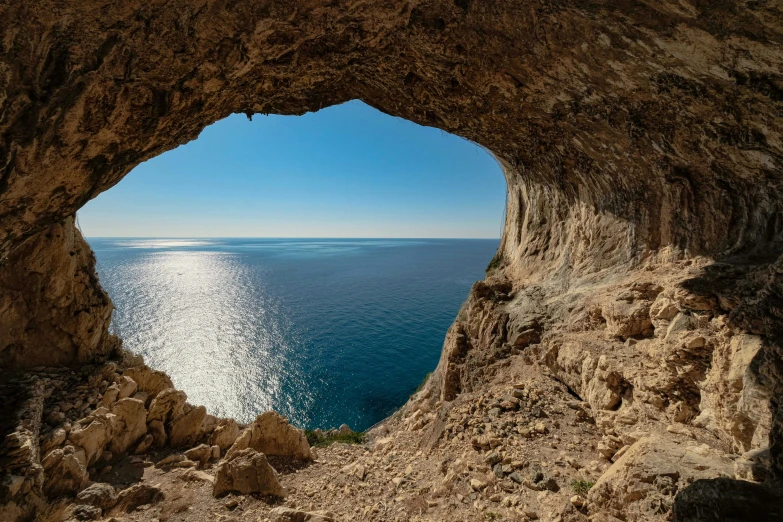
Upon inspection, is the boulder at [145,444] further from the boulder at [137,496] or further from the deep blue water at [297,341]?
the deep blue water at [297,341]

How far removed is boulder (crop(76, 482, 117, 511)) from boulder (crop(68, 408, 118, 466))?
243 centimetres

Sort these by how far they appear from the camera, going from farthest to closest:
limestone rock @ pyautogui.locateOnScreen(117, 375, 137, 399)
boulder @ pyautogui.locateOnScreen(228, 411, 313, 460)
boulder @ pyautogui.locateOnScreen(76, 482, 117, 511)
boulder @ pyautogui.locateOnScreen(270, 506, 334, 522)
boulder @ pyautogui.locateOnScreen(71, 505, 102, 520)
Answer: limestone rock @ pyautogui.locateOnScreen(117, 375, 137, 399) < boulder @ pyautogui.locateOnScreen(228, 411, 313, 460) < boulder @ pyautogui.locateOnScreen(76, 482, 117, 511) < boulder @ pyautogui.locateOnScreen(71, 505, 102, 520) < boulder @ pyautogui.locateOnScreen(270, 506, 334, 522)

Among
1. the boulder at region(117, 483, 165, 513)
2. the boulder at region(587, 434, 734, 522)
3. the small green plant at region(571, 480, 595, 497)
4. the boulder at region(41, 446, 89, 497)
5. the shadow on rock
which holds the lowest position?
the boulder at region(117, 483, 165, 513)

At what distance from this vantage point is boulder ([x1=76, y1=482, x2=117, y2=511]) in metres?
10.8

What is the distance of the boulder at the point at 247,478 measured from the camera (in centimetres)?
1171

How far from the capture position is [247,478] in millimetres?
11781

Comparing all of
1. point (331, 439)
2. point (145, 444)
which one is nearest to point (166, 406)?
point (145, 444)

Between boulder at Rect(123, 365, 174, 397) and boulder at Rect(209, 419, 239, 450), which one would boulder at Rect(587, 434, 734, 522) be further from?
boulder at Rect(123, 365, 174, 397)

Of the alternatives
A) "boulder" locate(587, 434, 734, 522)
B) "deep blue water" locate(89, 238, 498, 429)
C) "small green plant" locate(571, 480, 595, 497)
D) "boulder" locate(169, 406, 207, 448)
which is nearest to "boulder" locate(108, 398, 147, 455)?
"boulder" locate(169, 406, 207, 448)

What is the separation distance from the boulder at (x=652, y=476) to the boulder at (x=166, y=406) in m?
20.3

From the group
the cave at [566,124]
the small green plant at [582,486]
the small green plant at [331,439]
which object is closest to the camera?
the cave at [566,124]

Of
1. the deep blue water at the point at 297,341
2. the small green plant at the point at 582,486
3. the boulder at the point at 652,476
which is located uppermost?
the boulder at the point at 652,476

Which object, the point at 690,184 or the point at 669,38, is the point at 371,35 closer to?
the point at 669,38

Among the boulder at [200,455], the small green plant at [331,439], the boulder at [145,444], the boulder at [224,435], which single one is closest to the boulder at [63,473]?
the boulder at [145,444]
